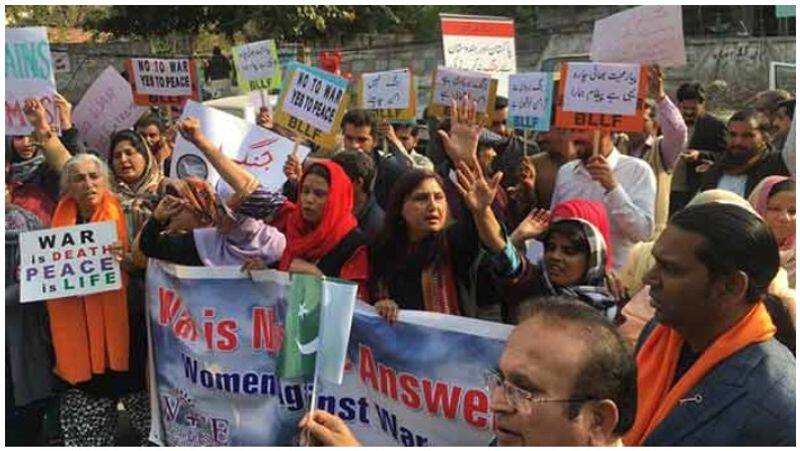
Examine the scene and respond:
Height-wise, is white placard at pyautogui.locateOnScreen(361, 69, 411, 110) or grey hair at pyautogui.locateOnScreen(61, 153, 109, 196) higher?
white placard at pyautogui.locateOnScreen(361, 69, 411, 110)

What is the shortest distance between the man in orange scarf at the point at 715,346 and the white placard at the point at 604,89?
9.88 feet

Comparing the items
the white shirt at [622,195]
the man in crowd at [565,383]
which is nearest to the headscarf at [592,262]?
the white shirt at [622,195]

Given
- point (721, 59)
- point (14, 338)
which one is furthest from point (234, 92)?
point (14, 338)

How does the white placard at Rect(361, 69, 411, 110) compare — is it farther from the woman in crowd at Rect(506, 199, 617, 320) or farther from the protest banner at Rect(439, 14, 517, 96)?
the woman in crowd at Rect(506, 199, 617, 320)

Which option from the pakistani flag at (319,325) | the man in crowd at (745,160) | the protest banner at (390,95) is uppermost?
the protest banner at (390,95)

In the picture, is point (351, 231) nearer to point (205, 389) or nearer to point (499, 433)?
point (205, 389)

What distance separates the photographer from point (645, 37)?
589 centimetres

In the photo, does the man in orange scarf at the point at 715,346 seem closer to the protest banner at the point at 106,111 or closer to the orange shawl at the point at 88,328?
the orange shawl at the point at 88,328

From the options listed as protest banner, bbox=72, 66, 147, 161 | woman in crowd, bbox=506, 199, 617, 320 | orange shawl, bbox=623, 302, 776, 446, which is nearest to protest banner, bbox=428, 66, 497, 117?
protest banner, bbox=72, 66, 147, 161

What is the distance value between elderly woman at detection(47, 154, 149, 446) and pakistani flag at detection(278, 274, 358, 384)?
4.43 ft

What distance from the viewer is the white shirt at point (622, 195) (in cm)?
457

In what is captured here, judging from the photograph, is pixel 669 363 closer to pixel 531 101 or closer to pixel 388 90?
pixel 531 101

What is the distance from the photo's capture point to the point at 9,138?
5.69m

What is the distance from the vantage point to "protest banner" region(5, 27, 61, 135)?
5.59 meters
